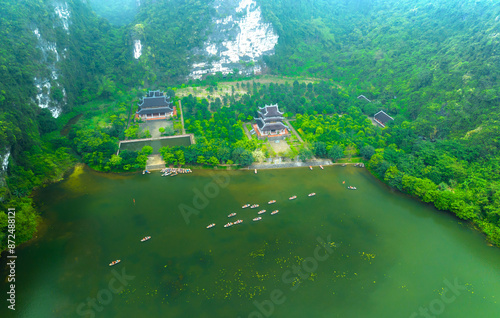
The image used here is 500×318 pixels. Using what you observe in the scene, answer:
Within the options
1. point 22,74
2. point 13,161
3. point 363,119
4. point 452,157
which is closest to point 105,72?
point 22,74

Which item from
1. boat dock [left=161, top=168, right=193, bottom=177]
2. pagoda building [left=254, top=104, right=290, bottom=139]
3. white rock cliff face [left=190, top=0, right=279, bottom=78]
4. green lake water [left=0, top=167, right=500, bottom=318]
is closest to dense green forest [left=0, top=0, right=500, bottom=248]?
boat dock [left=161, top=168, right=193, bottom=177]

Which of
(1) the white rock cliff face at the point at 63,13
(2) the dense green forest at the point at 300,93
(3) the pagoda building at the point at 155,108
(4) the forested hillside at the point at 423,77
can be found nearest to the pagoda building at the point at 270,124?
(2) the dense green forest at the point at 300,93

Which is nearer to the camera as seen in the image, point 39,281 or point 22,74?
point 39,281

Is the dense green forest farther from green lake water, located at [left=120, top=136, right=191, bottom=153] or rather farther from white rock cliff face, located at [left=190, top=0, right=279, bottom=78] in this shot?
white rock cliff face, located at [left=190, top=0, right=279, bottom=78]

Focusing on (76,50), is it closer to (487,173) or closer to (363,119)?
(363,119)

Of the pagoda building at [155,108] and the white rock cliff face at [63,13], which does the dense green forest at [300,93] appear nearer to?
the white rock cliff face at [63,13]

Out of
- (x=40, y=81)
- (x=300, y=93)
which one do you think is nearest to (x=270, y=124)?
(x=300, y=93)

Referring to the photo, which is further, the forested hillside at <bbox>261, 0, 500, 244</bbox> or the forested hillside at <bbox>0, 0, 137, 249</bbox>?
the forested hillside at <bbox>261, 0, 500, 244</bbox>
